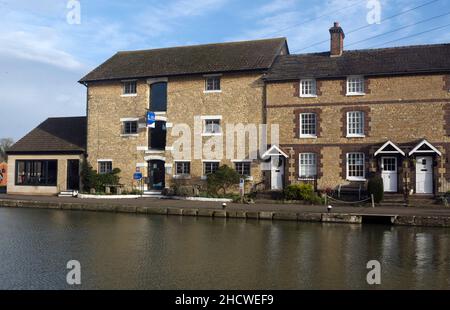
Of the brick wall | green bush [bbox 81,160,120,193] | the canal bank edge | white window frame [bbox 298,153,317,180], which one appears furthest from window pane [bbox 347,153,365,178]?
green bush [bbox 81,160,120,193]

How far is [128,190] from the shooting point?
27.9 metres

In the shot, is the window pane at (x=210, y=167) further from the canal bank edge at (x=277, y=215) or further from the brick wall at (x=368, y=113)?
the canal bank edge at (x=277, y=215)

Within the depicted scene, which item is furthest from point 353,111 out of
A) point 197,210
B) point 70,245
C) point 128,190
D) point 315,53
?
point 70,245

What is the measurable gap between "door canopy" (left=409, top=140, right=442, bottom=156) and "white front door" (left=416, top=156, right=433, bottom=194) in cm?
60

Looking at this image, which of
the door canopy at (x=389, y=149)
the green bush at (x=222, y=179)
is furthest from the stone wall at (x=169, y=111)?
the door canopy at (x=389, y=149)

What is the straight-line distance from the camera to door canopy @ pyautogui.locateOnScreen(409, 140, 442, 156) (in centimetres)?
2197

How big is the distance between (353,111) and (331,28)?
541cm

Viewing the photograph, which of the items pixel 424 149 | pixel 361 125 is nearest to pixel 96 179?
pixel 361 125

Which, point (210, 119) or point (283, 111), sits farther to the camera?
point (210, 119)

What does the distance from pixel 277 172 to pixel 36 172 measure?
1580 centimetres

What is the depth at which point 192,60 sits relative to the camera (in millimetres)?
28297

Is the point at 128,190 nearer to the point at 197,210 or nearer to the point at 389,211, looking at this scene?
the point at 197,210

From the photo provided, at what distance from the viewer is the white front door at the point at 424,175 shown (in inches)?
890

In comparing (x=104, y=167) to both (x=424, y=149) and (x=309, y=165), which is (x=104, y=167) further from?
(x=424, y=149)
